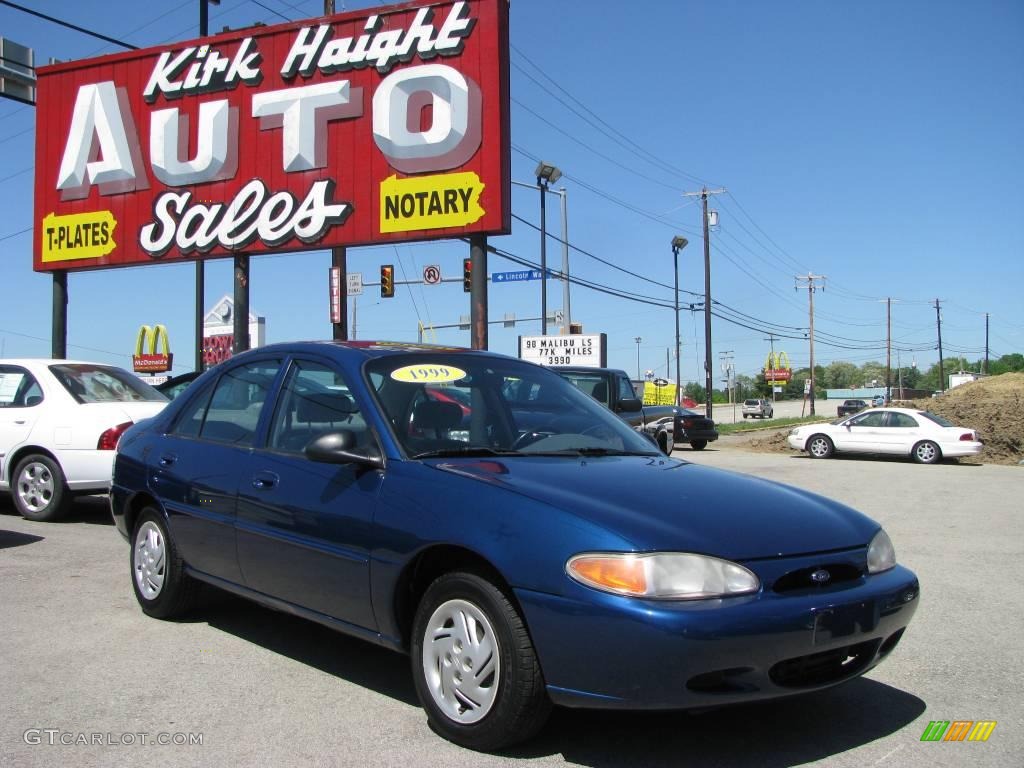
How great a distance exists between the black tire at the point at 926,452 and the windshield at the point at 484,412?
1951 cm

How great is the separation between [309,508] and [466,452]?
76 cm

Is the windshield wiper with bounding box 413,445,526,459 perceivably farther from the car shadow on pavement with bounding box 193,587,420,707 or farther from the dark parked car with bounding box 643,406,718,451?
the dark parked car with bounding box 643,406,718,451

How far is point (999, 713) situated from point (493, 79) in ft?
40.1

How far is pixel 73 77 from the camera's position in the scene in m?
17.2

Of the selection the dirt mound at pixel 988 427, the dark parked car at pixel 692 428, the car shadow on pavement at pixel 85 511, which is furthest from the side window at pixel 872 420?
the car shadow on pavement at pixel 85 511

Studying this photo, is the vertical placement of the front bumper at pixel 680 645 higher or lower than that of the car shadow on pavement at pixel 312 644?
higher

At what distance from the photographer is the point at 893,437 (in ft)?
73.4

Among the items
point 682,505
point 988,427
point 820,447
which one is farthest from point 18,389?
point 988,427

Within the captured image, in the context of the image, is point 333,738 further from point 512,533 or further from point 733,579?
point 733,579

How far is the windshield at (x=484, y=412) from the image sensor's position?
13.3ft

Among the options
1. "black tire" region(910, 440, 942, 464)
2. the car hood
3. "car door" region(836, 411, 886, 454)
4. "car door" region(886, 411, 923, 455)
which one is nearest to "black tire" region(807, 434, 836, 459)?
"car door" region(836, 411, 886, 454)

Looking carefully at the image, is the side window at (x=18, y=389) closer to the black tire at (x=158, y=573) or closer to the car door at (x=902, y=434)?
the black tire at (x=158, y=573)

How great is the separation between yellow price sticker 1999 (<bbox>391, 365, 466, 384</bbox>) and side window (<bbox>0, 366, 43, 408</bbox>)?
5985 millimetres

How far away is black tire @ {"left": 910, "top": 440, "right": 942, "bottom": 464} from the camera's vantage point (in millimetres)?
21781
